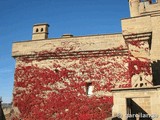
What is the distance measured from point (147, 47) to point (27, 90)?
34.8 ft

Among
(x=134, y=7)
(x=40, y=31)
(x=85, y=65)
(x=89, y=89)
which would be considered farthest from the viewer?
(x=134, y=7)

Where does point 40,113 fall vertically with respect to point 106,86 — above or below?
below

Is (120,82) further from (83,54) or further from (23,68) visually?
(23,68)

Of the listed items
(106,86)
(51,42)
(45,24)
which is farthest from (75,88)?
(45,24)

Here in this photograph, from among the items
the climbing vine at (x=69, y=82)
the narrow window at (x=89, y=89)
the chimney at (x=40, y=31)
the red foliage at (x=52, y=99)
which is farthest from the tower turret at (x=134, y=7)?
the red foliage at (x=52, y=99)

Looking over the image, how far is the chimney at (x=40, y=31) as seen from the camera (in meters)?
21.9

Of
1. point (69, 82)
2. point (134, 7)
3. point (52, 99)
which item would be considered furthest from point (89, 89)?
point (134, 7)

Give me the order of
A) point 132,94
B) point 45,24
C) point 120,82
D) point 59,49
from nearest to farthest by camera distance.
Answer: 1. point 132,94
2. point 120,82
3. point 59,49
4. point 45,24

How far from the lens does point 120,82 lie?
1673 centimetres

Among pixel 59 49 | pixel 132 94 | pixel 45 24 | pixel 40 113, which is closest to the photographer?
pixel 132 94

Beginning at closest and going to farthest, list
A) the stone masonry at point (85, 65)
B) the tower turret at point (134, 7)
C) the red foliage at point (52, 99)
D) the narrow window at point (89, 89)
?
the stone masonry at point (85, 65) < the red foliage at point (52, 99) < the narrow window at point (89, 89) < the tower turret at point (134, 7)

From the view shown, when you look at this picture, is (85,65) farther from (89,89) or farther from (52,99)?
(52,99)

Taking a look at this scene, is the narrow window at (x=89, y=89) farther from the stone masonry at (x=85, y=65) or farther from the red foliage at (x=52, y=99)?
the red foliage at (x=52, y=99)

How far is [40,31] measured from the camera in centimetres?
2216
